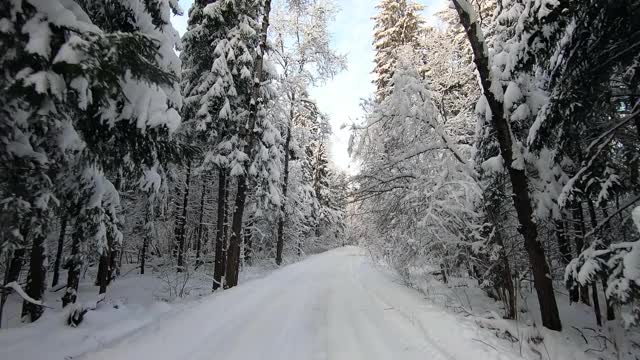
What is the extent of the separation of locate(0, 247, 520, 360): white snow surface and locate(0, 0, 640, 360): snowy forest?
1.8 inches

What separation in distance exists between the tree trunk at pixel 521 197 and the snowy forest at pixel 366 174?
0.12ft

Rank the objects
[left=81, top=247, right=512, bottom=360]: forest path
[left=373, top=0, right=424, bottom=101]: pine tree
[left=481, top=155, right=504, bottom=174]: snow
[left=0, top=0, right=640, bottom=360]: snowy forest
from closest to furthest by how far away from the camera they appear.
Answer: [left=0, top=0, right=640, bottom=360]: snowy forest
[left=81, top=247, right=512, bottom=360]: forest path
[left=481, top=155, right=504, bottom=174]: snow
[left=373, top=0, right=424, bottom=101]: pine tree

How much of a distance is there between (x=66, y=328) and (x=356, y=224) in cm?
1048

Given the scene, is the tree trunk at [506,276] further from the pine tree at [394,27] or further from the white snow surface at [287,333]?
the pine tree at [394,27]

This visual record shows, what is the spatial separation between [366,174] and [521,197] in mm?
4140

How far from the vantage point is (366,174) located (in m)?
9.98

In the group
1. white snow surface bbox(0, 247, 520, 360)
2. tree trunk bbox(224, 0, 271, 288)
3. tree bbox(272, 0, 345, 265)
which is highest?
tree bbox(272, 0, 345, 265)

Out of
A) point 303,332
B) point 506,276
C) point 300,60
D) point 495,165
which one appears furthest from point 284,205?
point 303,332

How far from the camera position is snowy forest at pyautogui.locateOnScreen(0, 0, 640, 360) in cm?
365

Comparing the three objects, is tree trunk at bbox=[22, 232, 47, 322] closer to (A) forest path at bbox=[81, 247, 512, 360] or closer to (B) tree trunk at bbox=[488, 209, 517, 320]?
(A) forest path at bbox=[81, 247, 512, 360]

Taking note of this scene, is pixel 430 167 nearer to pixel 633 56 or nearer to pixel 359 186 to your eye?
pixel 359 186

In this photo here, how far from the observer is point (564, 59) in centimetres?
612

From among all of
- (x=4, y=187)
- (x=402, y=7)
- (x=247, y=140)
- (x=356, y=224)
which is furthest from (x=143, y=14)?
(x=402, y=7)

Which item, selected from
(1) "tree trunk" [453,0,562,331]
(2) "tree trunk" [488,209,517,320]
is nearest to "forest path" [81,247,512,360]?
(2) "tree trunk" [488,209,517,320]
